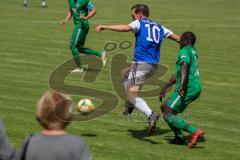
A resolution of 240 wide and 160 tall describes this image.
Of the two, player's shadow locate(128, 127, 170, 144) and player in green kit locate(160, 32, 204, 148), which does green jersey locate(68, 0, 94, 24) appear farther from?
player in green kit locate(160, 32, 204, 148)

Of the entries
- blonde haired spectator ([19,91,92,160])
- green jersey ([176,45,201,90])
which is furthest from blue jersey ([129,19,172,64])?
blonde haired spectator ([19,91,92,160])

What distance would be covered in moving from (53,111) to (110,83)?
11.5 meters

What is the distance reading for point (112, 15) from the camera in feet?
119

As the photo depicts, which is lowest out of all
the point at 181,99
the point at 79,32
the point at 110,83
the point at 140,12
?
the point at 110,83

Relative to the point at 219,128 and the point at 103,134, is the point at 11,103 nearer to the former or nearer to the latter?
the point at 103,134

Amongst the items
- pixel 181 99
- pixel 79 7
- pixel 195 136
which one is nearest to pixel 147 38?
pixel 181 99

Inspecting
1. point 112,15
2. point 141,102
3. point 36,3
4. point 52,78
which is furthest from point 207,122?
point 36,3

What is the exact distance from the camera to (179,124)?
10.4 metres

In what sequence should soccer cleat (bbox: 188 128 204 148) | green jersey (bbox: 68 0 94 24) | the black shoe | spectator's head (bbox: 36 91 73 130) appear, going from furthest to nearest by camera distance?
green jersey (bbox: 68 0 94 24)
the black shoe
soccer cleat (bbox: 188 128 204 148)
spectator's head (bbox: 36 91 73 130)

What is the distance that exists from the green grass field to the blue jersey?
4.75 ft

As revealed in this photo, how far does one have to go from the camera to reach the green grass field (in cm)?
1052

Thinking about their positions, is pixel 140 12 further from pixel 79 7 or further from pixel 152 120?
pixel 79 7

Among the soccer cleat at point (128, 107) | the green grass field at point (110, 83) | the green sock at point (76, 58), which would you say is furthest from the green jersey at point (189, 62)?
the green sock at point (76, 58)

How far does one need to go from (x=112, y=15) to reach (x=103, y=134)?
25.5m
